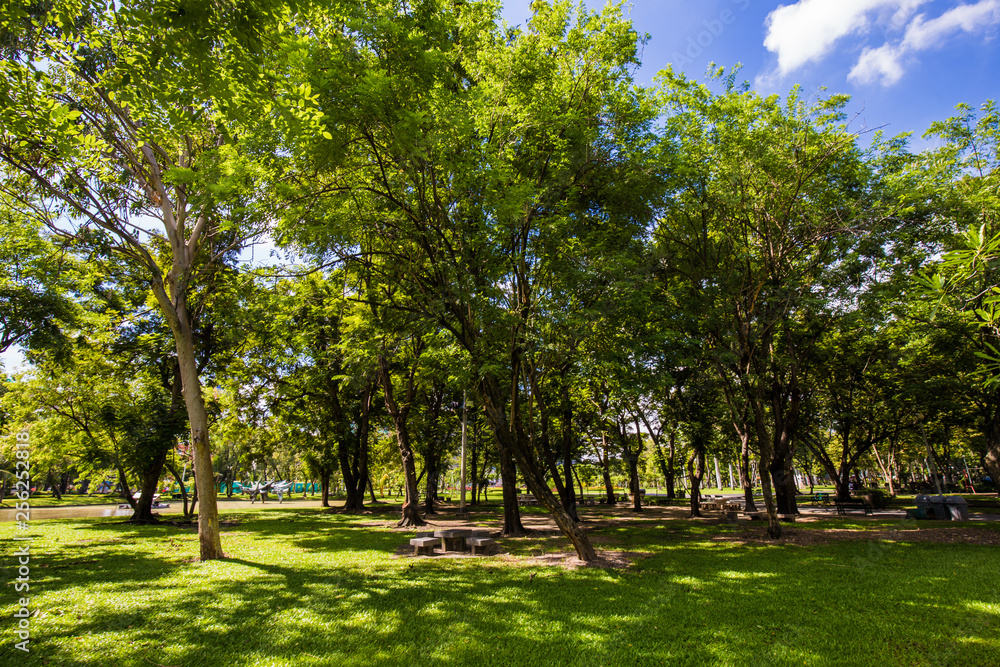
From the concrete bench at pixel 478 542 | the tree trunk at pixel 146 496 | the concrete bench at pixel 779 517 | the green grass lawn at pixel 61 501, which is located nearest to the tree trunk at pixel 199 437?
the concrete bench at pixel 478 542

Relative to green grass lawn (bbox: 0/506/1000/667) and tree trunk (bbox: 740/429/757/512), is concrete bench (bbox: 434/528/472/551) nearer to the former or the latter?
green grass lawn (bbox: 0/506/1000/667)

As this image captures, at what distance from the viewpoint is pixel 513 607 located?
7.05 metres

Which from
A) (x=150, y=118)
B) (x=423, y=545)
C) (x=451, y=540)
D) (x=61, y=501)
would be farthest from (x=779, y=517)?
(x=61, y=501)

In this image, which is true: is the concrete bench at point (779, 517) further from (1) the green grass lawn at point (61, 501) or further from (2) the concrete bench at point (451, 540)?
(1) the green grass lawn at point (61, 501)

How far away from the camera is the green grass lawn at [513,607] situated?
5.30 m

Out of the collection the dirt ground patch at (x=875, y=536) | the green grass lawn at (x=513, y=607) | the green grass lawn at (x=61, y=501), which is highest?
the green grass lawn at (x=513, y=607)

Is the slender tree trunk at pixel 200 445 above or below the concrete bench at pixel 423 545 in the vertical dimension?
above

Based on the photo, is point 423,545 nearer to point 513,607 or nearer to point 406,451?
point 513,607

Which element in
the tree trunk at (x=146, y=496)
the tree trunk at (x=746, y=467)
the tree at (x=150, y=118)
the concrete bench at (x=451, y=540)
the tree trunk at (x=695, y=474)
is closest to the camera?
the tree at (x=150, y=118)

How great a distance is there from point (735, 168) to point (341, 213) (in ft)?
35.1

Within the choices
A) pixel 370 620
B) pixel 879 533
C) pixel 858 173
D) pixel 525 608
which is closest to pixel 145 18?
pixel 370 620

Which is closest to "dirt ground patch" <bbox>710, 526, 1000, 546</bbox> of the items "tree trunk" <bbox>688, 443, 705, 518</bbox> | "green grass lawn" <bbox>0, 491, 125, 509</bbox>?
"tree trunk" <bbox>688, 443, 705, 518</bbox>

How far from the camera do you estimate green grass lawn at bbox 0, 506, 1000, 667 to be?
530 cm

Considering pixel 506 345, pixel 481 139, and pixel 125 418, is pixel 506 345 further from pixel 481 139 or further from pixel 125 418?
pixel 125 418
